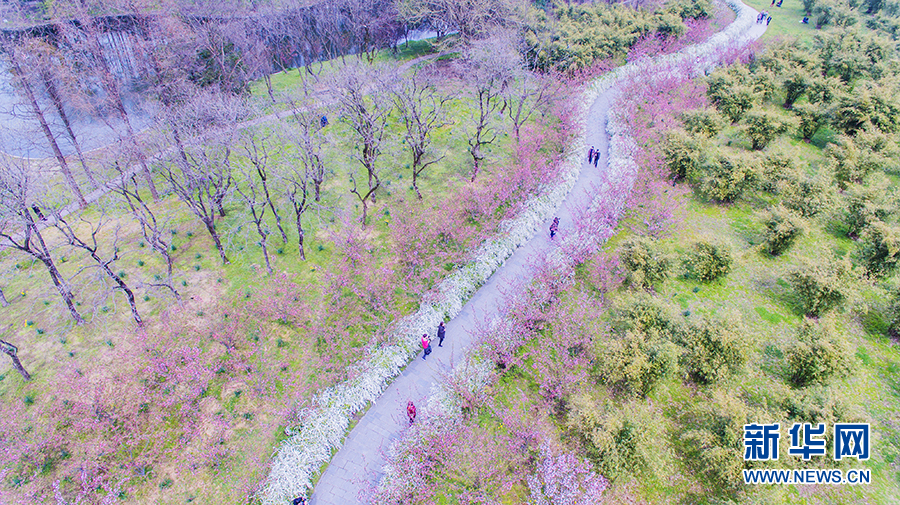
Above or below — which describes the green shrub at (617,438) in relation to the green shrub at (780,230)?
below

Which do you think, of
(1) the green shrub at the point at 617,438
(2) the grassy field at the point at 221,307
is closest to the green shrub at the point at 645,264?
(1) the green shrub at the point at 617,438

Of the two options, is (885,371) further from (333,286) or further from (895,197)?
(333,286)

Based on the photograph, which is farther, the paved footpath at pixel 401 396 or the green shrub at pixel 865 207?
the green shrub at pixel 865 207

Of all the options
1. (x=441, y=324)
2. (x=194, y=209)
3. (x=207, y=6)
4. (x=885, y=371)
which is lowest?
(x=885, y=371)

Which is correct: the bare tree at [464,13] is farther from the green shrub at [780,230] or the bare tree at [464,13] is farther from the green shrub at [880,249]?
the green shrub at [880,249]

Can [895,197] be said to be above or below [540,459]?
above

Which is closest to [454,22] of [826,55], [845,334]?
[826,55]

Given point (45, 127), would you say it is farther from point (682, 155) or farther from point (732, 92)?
point (732, 92)
